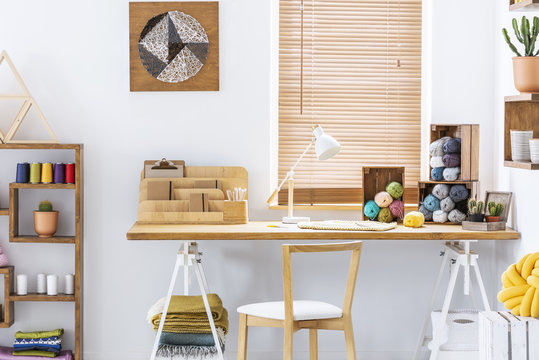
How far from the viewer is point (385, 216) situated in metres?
3.50

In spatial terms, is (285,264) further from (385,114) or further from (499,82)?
(499,82)

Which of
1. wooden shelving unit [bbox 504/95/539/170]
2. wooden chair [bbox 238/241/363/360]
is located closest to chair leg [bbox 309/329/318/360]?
wooden chair [bbox 238/241/363/360]

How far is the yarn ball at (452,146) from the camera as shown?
3.43 metres

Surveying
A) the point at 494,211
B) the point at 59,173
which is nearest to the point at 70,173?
the point at 59,173

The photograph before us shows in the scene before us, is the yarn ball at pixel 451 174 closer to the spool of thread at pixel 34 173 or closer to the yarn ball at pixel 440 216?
the yarn ball at pixel 440 216

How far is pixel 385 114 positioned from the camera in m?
3.76

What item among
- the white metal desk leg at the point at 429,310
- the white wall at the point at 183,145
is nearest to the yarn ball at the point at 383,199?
the white wall at the point at 183,145

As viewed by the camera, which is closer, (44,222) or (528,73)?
(528,73)

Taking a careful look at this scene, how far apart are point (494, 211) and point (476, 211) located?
0.27 feet

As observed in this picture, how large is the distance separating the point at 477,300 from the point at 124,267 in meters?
1.84

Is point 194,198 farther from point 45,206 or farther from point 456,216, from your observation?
point 456,216

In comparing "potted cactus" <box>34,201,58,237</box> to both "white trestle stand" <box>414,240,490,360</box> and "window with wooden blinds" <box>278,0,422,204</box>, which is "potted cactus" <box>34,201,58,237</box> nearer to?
"window with wooden blinds" <box>278,0,422,204</box>

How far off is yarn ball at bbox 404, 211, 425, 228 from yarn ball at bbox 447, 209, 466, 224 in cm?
17

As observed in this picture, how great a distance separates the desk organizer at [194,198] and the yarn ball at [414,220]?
2.52 ft
